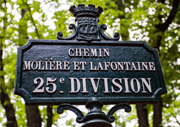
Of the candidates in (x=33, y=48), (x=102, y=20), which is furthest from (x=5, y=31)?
(x=33, y=48)

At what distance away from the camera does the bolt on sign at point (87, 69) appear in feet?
7.34

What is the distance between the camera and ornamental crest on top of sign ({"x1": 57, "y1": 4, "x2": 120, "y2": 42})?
2.67 metres

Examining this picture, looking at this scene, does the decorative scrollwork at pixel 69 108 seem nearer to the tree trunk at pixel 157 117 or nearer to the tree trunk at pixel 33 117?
the tree trunk at pixel 33 117

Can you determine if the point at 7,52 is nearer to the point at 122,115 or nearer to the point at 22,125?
the point at 22,125

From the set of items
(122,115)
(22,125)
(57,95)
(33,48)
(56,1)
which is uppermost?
(56,1)

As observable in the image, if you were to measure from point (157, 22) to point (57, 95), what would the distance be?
5.54 meters

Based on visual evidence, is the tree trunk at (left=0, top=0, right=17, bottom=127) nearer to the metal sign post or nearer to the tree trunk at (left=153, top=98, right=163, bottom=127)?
the tree trunk at (left=153, top=98, right=163, bottom=127)

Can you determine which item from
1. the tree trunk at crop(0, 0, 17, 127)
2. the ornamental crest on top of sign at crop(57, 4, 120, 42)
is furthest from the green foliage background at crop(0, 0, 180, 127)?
the ornamental crest on top of sign at crop(57, 4, 120, 42)

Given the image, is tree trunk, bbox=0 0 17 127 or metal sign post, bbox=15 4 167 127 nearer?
metal sign post, bbox=15 4 167 127

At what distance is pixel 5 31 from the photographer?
816 centimetres

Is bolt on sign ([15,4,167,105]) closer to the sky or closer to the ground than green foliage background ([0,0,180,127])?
closer to the ground

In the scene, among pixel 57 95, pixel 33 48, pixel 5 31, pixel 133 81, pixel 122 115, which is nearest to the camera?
pixel 57 95

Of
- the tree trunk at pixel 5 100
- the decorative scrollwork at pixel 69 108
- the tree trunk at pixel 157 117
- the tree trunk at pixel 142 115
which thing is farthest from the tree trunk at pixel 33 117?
the decorative scrollwork at pixel 69 108

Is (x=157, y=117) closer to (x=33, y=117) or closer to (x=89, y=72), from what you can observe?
(x=33, y=117)
